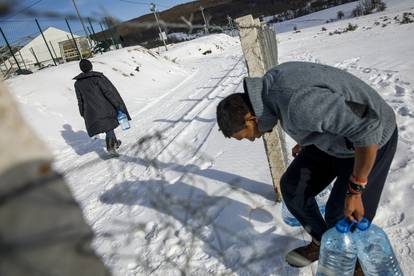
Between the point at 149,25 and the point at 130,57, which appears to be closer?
the point at 149,25

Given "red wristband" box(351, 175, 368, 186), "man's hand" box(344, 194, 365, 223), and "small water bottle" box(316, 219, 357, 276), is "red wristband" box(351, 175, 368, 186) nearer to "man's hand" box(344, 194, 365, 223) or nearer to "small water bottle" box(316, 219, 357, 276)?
"man's hand" box(344, 194, 365, 223)

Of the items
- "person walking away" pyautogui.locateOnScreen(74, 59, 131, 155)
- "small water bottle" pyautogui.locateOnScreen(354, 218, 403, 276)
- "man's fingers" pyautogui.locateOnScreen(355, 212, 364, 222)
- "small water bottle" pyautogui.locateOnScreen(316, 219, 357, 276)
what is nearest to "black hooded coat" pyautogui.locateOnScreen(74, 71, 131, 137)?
"person walking away" pyautogui.locateOnScreen(74, 59, 131, 155)

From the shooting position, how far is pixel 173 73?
17.1 meters

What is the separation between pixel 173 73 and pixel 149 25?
14.5 metres

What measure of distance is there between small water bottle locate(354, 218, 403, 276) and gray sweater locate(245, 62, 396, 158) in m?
0.58

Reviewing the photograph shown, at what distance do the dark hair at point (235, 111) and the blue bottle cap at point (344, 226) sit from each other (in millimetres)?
757

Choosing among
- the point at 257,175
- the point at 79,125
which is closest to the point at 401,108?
the point at 257,175

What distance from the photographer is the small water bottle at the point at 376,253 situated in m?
2.13

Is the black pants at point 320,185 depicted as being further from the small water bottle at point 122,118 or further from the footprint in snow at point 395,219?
the small water bottle at point 122,118

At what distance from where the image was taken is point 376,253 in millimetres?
2170

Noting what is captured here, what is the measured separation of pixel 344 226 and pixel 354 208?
0.46 feet

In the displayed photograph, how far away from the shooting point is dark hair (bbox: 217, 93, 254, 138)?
188 centimetres

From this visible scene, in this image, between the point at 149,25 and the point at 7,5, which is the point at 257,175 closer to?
the point at 149,25

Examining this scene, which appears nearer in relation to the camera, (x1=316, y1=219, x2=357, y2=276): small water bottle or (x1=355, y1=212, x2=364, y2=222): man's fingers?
(x1=355, y1=212, x2=364, y2=222): man's fingers
